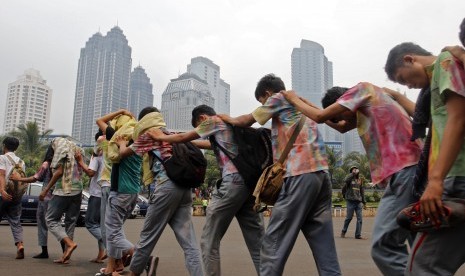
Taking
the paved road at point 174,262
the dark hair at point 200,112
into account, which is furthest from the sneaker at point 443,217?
the paved road at point 174,262

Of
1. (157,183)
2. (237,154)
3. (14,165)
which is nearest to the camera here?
(237,154)

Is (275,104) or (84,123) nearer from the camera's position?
(275,104)

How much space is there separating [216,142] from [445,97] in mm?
2254

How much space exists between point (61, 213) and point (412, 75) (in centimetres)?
528

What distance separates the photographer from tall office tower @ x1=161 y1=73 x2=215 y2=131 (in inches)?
4439

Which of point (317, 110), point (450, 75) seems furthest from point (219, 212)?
point (450, 75)

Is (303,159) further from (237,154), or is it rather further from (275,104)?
(237,154)

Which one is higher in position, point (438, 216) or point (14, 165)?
point (14, 165)

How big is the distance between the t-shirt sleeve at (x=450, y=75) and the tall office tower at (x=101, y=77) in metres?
142

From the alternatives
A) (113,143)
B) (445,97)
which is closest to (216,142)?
(113,143)

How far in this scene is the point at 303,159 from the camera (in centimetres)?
328

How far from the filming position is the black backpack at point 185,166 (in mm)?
4137

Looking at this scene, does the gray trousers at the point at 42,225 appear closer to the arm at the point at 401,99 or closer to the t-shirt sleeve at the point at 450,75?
the arm at the point at 401,99

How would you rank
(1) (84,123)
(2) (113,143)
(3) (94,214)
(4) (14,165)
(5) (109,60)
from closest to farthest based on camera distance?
(2) (113,143), (3) (94,214), (4) (14,165), (1) (84,123), (5) (109,60)
